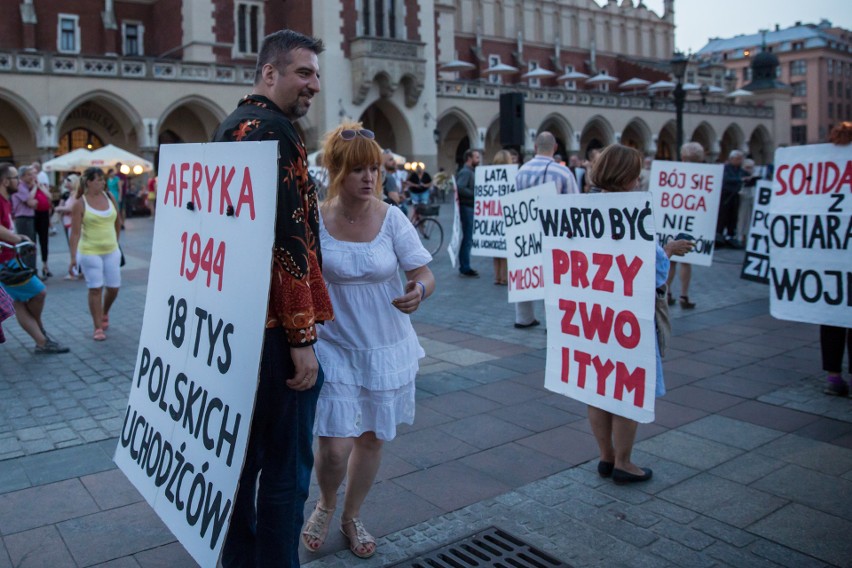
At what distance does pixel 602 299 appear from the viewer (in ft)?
13.0

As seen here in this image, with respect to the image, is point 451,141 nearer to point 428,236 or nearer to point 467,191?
point 428,236

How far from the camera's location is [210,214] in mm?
2561

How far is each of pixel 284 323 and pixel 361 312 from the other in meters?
0.74

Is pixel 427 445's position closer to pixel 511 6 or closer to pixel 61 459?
pixel 61 459

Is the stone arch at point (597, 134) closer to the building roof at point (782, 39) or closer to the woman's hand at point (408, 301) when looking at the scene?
the woman's hand at point (408, 301)

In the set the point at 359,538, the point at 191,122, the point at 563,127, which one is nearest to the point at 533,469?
the point at 359,538

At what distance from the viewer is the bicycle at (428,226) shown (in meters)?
14.7

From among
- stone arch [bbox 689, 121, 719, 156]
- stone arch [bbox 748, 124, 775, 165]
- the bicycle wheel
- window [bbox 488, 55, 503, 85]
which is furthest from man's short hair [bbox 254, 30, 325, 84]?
stone arch [bbox 748, 124, 775, 165]

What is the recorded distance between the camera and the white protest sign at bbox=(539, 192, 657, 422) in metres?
3.73

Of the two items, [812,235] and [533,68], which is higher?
[533,68]

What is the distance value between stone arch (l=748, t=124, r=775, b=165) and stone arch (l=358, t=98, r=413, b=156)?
93.2ft

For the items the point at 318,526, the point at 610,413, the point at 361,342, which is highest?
the point at 361,342

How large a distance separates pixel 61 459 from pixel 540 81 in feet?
176

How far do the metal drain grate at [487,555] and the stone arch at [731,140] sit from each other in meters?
51.8
